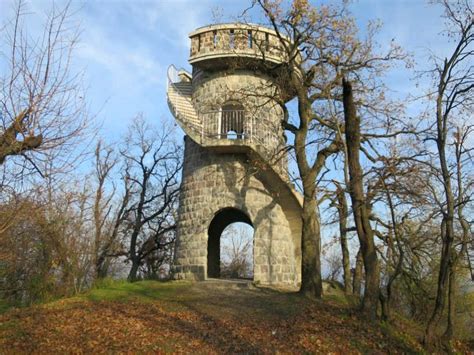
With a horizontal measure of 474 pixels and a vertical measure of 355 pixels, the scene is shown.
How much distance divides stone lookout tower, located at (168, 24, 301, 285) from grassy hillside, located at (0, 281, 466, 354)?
269cm

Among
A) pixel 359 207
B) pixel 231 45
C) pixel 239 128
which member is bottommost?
pixel 359 207

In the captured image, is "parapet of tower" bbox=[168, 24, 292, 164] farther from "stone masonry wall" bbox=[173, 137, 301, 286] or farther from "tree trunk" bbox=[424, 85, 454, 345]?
"tree trunk" bbox=[424, 85, 454, 345]

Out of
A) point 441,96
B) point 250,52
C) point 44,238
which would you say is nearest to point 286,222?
point 250,52

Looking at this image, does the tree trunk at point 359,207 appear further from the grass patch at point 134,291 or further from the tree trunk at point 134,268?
the tree trunk at point 134,268

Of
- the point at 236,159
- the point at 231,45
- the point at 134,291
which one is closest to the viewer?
the point at 134,291

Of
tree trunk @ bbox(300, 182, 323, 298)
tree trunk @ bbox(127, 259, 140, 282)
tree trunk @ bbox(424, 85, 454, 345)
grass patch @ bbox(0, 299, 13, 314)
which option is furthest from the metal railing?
tree trunk @ bbox(127, 259, 140, 282)

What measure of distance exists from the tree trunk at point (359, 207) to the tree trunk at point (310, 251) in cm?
226

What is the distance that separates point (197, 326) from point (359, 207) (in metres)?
4.57

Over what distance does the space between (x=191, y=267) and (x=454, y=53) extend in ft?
34.1

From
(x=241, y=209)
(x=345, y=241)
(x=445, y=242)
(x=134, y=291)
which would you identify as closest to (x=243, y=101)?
(x=241, y=209)

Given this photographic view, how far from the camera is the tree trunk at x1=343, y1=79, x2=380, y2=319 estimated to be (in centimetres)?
1021

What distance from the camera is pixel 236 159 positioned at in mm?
16000

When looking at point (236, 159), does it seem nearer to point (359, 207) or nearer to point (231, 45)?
point (231, 45)

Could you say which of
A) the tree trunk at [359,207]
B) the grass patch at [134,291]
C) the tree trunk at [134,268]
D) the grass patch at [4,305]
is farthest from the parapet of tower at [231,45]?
the tree trunk at [134,268]
